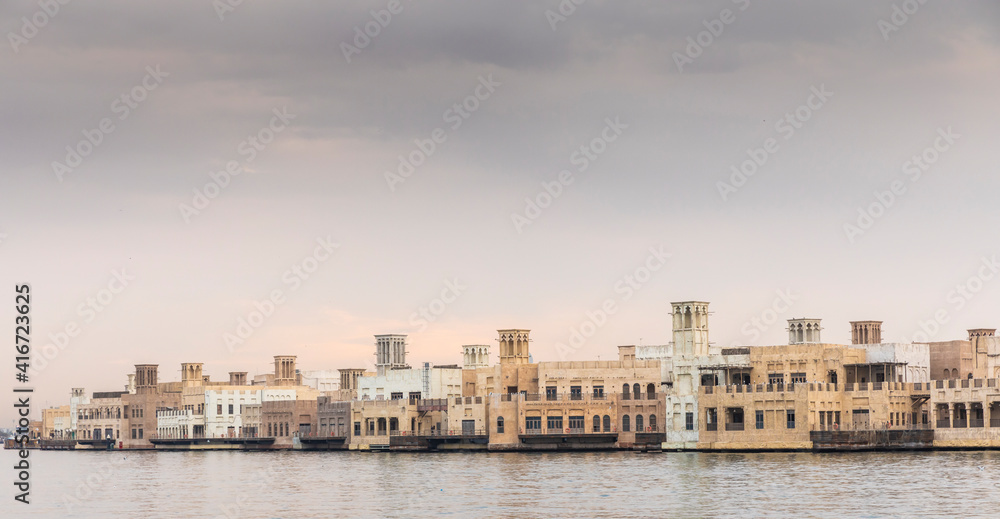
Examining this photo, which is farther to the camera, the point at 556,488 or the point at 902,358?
the point at 902,358

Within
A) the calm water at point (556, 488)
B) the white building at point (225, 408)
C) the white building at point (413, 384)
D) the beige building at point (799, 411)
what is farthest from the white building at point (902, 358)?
the white building at point (225, 408)

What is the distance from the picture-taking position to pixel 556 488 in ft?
291

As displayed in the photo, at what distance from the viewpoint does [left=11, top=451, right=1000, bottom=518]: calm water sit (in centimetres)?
7594

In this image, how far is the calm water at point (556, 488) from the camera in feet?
249

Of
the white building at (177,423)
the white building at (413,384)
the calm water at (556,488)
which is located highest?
the white building at (413,384)

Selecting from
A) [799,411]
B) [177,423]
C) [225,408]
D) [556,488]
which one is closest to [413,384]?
[225,408]

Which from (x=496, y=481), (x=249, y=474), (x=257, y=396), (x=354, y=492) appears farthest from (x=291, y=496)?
(x=257, y=396)

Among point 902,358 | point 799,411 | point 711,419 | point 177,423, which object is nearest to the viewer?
point 799,411

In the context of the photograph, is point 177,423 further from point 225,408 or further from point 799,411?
point 799,411

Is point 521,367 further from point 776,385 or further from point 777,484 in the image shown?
point 777,484

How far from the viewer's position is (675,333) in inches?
5157

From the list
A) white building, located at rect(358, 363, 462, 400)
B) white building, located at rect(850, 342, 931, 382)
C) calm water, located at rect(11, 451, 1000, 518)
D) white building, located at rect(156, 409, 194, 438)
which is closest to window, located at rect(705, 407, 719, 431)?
calm water, located at rect(11, 451, 1000, 518)

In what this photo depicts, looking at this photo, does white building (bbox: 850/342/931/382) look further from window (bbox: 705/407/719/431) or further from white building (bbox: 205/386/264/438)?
white building (bbox: 205/386/264/438)

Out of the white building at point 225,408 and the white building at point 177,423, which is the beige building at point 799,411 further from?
the white building at point 177,423
